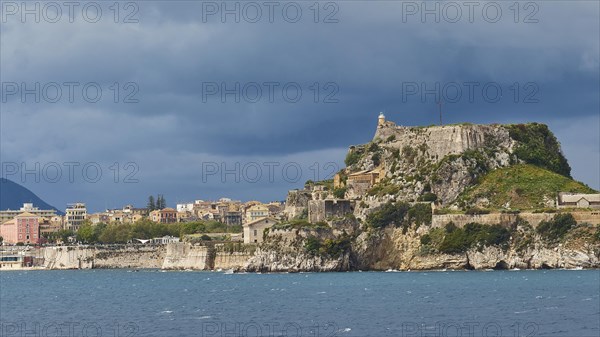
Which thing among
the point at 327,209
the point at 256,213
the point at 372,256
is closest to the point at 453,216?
the point at 372,256

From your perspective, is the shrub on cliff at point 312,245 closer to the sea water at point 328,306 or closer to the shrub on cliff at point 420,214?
the sea water at point 328,306

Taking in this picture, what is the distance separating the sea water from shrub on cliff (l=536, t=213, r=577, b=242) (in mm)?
4029

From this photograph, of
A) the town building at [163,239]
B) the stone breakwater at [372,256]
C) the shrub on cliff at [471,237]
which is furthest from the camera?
the town building at [163,239]

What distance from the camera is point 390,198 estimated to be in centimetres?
10894

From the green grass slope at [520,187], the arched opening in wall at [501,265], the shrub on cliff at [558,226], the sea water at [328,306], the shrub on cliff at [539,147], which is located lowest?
the sea water at [328,306]

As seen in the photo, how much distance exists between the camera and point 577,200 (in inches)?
3976

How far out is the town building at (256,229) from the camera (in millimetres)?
118938

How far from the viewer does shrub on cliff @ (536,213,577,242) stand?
312 feet

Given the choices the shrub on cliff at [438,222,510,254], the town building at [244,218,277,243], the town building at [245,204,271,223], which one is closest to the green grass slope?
the shrub on cliff at [438,222,510,254]

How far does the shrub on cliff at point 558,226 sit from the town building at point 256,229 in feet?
106

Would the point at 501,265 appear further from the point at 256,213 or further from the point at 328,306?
the point at 256,213

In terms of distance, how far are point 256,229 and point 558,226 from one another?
35.0 metres

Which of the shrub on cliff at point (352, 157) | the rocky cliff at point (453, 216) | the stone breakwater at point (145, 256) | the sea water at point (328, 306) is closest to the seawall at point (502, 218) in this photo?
the rocky cliff at point (453, 216)

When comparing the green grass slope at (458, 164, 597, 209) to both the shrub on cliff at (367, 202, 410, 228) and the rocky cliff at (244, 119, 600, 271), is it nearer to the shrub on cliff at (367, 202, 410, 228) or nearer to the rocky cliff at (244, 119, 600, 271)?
the rocky cliff at (244, 119, 600, 271)
